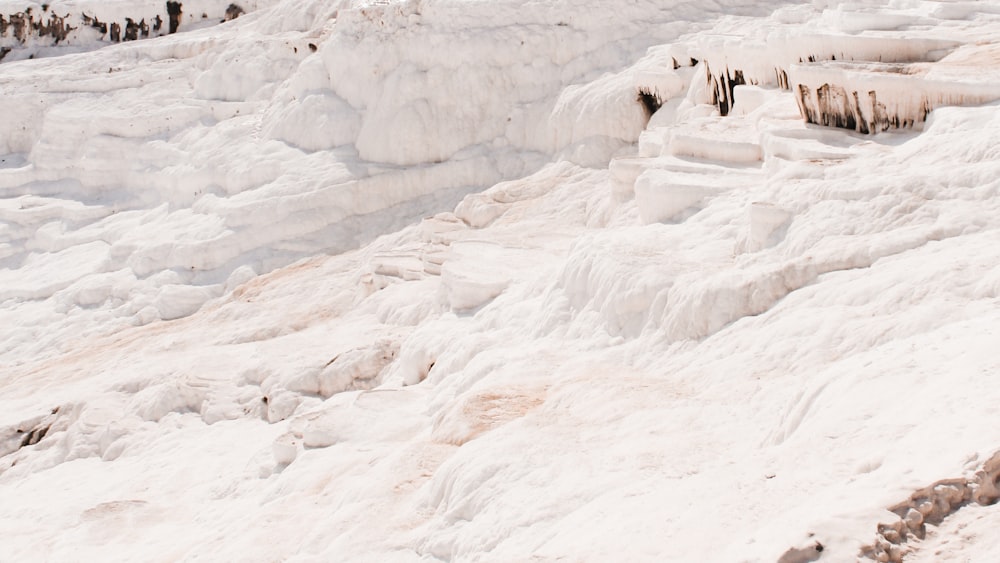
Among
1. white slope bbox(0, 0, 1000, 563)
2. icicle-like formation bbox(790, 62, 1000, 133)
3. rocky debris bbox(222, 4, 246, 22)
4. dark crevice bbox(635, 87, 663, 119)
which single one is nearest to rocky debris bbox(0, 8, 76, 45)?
white slope bbox(0, 0, 1000, 563)

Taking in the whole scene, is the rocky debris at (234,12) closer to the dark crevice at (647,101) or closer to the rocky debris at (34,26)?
the rocky debris at (34,26)

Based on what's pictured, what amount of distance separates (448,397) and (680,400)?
10.6 feet

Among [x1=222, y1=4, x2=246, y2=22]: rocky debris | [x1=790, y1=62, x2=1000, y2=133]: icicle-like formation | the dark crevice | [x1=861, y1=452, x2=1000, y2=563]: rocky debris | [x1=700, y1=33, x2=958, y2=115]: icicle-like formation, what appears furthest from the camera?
[x1=222, y1=4, x2=246, y2=22]: rocky debris

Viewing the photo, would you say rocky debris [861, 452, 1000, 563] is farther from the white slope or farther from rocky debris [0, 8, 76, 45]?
rocky debris [0, 8, 76, 45]

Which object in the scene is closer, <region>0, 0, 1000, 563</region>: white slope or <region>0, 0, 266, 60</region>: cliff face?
<region>0, 0, 1000, 563</region>: white slope

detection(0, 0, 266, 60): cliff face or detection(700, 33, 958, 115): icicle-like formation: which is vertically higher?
detection(0, 0, 266, 60): cliff face

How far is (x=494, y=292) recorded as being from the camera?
1353 cm

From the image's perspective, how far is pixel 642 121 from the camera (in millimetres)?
18781

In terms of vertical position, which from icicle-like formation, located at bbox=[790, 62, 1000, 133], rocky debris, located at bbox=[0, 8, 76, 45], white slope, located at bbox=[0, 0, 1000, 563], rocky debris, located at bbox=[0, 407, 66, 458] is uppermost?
rocky debris, located at bbox=[0, 8, 76, 45]

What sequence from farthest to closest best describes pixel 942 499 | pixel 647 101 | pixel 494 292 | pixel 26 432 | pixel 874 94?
pixel 647 101 < pixel 26 432 < pixel 494 292 < pixel 874 94 < pixel 942 499

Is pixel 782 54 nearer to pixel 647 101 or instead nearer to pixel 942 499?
pixel 647 101

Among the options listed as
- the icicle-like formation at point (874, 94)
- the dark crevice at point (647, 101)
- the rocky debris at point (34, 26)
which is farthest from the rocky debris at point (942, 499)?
the rocky debris at point (34, 26)

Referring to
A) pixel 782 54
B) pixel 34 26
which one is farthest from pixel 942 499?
pixel 34 26

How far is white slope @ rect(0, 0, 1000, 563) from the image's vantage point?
283 inches
